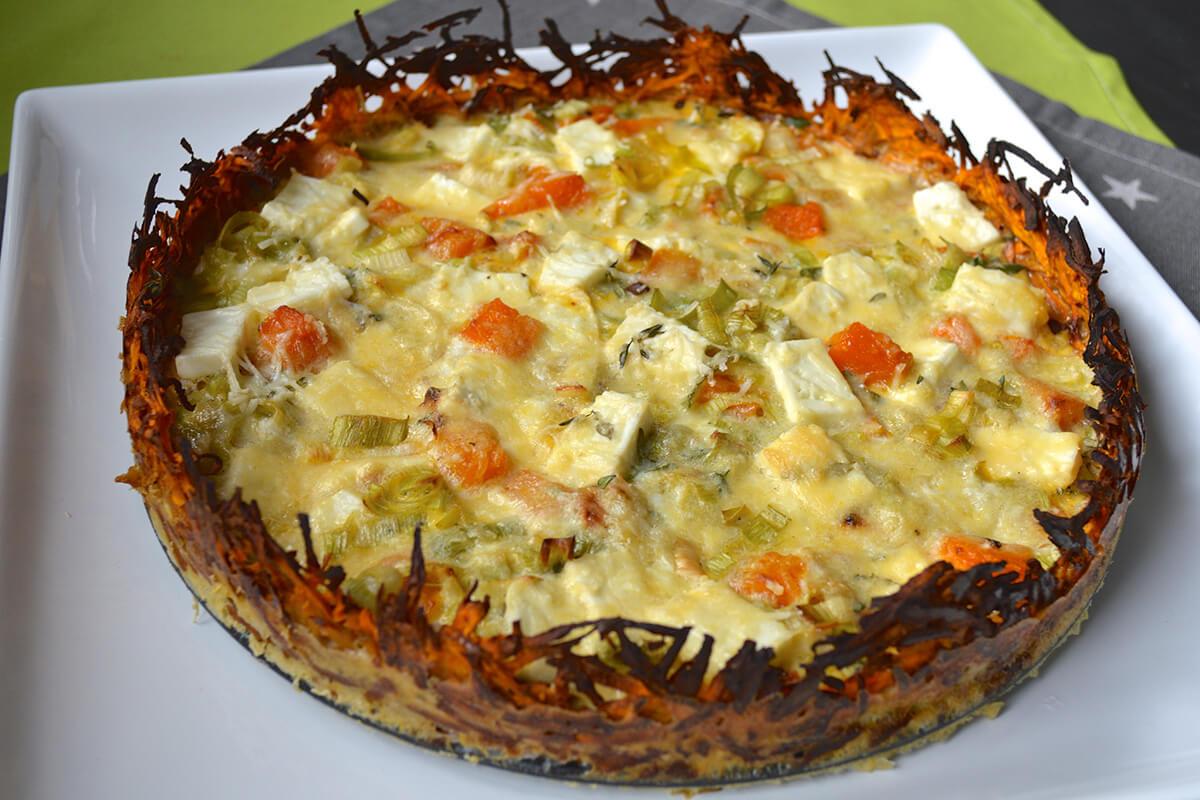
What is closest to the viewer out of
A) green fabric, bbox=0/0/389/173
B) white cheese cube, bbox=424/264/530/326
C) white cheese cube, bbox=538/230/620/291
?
white cheese cube, bbox=424/264/530/326

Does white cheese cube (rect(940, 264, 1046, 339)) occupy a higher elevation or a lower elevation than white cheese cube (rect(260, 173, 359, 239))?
lower

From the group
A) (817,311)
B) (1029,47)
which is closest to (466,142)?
(817,311)

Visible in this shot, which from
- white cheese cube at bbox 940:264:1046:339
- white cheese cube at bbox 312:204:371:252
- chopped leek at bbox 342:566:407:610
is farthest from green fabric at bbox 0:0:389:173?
chopped leek at bbox 342:566:407:610

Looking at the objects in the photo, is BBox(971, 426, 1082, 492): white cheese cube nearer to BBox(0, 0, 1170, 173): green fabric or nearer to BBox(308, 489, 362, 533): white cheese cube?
BBox(308, 489, 362, 533): white cheese cube

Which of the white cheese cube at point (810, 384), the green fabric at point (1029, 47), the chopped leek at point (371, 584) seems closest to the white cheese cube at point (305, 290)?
the chopped leek at point (371, 584)

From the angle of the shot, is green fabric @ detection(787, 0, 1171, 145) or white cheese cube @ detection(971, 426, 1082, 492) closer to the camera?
white cheese cube @ detection(971, 426, 1082, 492)

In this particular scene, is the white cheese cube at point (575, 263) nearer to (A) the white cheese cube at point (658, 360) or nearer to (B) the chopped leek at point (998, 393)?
(A) the white cheese cube at point (658, 360)

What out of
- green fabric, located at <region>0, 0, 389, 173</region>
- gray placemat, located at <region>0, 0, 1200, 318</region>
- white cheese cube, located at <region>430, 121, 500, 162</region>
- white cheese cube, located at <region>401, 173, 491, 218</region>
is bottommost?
gray placemat, located at <region>0, 0, 1200, 318</region>
